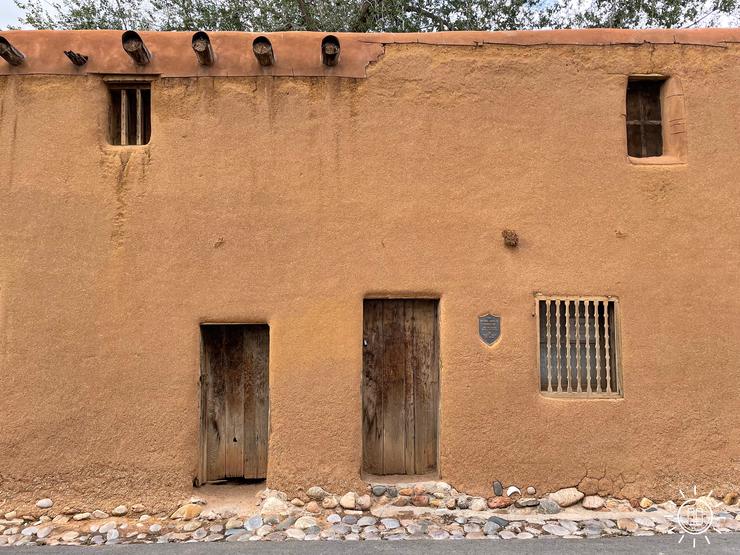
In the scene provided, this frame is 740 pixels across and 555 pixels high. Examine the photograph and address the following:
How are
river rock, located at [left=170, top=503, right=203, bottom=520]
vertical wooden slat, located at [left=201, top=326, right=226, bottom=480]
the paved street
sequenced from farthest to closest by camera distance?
vertical wooden slat, located at [left=201, top=326, right=226, bottom=480]
river rock, located at [left=170, top=503, right=203, bottom=520]
the paved street

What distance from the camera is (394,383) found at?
558 centimetres

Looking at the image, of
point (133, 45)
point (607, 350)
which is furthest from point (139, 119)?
point (607, 350)

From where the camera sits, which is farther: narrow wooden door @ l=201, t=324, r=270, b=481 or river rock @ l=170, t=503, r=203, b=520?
narrow wooden door @ l=201, t=324, r=270, b=481

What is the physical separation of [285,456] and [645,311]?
359 cm

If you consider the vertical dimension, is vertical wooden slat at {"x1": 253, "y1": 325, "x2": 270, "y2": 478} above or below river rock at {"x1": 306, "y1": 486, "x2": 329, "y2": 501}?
above

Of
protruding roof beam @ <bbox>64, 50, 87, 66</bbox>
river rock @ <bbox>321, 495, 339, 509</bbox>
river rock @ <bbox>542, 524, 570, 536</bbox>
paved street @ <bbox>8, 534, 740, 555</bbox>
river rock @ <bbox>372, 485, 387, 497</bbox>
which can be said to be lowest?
paved street @ <bbox>8, 534, 740, 555</bbox>

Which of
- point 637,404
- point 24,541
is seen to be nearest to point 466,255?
point 637,404

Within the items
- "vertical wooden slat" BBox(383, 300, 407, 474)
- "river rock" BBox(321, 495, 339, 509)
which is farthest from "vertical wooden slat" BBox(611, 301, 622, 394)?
"river rock" BBox(321, 495, 339, 509)

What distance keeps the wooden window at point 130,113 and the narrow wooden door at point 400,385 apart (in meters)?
2.80

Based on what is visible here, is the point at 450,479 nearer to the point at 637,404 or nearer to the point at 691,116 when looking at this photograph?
the point at 637,404

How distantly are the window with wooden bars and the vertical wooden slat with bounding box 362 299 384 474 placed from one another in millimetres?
1530

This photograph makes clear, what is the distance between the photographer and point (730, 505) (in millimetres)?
5176

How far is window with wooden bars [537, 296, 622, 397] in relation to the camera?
17.6ft

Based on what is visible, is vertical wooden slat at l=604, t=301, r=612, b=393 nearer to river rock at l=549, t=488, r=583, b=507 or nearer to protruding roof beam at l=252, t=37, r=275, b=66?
river rock at l=549, t=488, r=583, b=507
